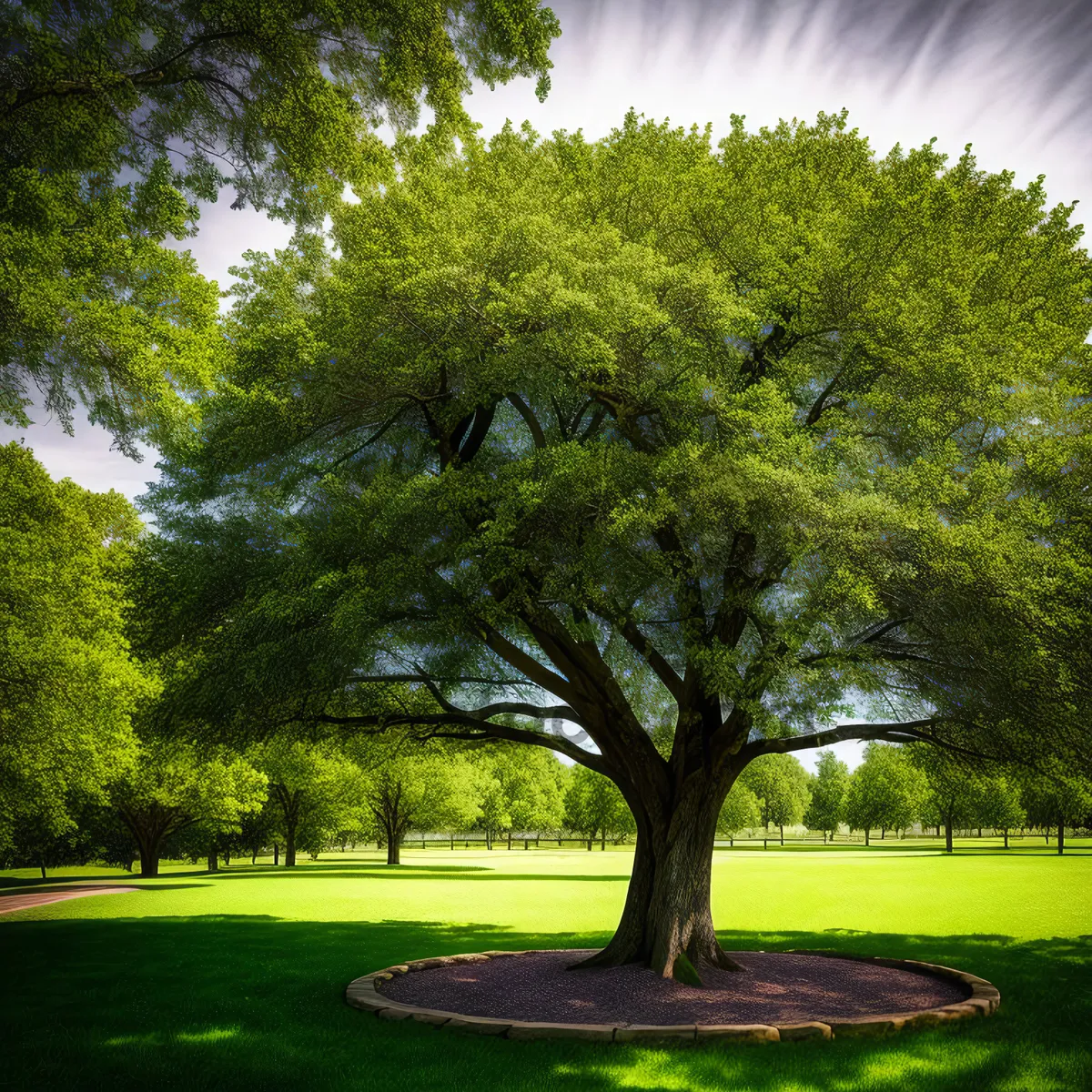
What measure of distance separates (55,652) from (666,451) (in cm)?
1924

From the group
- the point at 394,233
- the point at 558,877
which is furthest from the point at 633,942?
the point at 558,877

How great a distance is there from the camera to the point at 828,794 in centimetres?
9631

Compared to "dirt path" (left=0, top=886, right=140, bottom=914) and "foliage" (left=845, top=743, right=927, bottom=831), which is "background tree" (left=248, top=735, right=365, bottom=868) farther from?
"foliage" (left=845, top=743, right=927, bottom=831)

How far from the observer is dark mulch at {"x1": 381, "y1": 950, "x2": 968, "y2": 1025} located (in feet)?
34.8

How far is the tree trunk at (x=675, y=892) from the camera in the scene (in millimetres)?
13164

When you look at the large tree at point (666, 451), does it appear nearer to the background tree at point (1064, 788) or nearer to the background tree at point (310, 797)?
the background tree at point (1064, 788)

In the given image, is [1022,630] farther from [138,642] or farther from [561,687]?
[138,642]

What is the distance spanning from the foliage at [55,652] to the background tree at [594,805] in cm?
3749

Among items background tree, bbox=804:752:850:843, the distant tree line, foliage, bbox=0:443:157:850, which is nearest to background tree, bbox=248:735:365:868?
foliage, bbox=0:443:157:850

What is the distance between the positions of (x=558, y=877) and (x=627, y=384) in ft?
123

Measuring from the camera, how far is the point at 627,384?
1149cm

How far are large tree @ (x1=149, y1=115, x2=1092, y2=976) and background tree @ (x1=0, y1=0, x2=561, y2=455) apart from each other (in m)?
1.13

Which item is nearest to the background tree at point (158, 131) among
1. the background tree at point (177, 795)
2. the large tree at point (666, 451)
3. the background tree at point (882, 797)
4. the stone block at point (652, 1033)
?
the large tree at point (666, 451)

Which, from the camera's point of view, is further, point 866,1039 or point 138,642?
point 138,642
